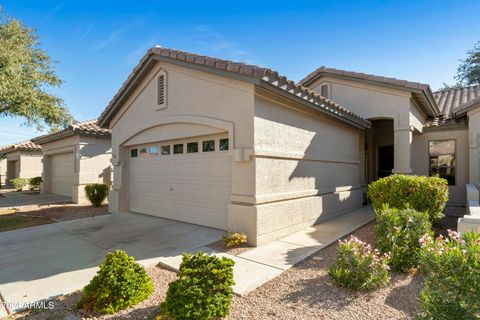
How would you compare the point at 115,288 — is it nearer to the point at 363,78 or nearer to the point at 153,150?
the point at 153,150

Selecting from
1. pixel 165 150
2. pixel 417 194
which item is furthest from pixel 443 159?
pixel 165 150

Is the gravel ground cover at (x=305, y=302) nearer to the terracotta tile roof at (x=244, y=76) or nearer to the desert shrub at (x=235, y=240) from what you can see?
the desert shrub at (x=235, y=240)

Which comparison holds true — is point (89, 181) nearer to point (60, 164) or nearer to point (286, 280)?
point (60, 164)

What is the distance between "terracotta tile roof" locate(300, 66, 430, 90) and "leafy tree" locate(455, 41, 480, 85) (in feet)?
80.5

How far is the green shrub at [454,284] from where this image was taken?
2.78 m

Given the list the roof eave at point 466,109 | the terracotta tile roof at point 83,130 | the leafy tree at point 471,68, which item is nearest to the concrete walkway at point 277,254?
the roof eave at point 466,109

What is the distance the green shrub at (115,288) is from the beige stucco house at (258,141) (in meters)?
3.00

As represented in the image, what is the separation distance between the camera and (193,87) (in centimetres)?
800

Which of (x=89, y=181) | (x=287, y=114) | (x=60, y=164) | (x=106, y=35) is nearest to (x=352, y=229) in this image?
(x=287, y=114)

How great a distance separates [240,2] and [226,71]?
181 inches

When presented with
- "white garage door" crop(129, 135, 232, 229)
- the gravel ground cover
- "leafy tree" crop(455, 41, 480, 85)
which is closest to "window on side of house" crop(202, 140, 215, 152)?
"white garage door" crop(129, 135, 232, 229)

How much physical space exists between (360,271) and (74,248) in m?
6.49

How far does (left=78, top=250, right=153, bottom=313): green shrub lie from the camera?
12.3 feet

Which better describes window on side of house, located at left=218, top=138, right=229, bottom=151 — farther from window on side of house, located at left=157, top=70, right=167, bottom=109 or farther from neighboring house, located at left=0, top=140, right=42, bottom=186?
neighboring house, located at left=0, top=140, right=42, bottom=186
